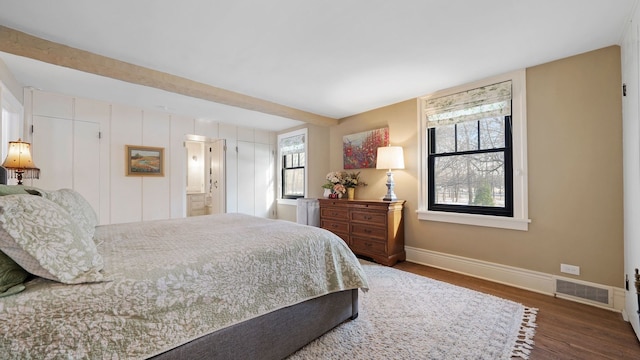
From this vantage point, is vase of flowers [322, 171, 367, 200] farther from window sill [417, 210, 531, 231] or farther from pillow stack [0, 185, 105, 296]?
pillow stack [0, 185, 105, 296]

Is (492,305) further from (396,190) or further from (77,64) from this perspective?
(77,64)

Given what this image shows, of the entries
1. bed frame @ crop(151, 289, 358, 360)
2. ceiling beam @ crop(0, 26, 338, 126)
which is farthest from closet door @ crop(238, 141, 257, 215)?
bed frame @ crop(151, 289, 358, 360)

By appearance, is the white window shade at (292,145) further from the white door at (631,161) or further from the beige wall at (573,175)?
the white door at (631,161)

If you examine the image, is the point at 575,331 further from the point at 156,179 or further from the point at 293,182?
the point at 156,179

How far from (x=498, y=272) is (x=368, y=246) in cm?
149

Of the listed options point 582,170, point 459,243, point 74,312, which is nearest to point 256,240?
point 74,312

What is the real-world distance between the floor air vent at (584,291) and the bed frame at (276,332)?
81.6 inches

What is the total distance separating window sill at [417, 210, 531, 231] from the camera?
277 centimetres

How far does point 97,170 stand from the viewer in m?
3.93

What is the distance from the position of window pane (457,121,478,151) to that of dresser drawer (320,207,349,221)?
5.74ft

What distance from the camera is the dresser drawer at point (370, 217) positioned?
3470 mm

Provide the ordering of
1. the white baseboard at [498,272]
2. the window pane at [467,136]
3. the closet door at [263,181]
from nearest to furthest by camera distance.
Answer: the white baseboard at [498,272], the window pane at [467,136], the closet door at [263,181]

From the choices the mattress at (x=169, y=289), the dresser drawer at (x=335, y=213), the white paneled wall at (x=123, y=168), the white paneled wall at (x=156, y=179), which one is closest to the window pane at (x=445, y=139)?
the dresser drawer at (x=335, y=213)

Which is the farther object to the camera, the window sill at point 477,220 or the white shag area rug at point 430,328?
the window sill at point 477,220
